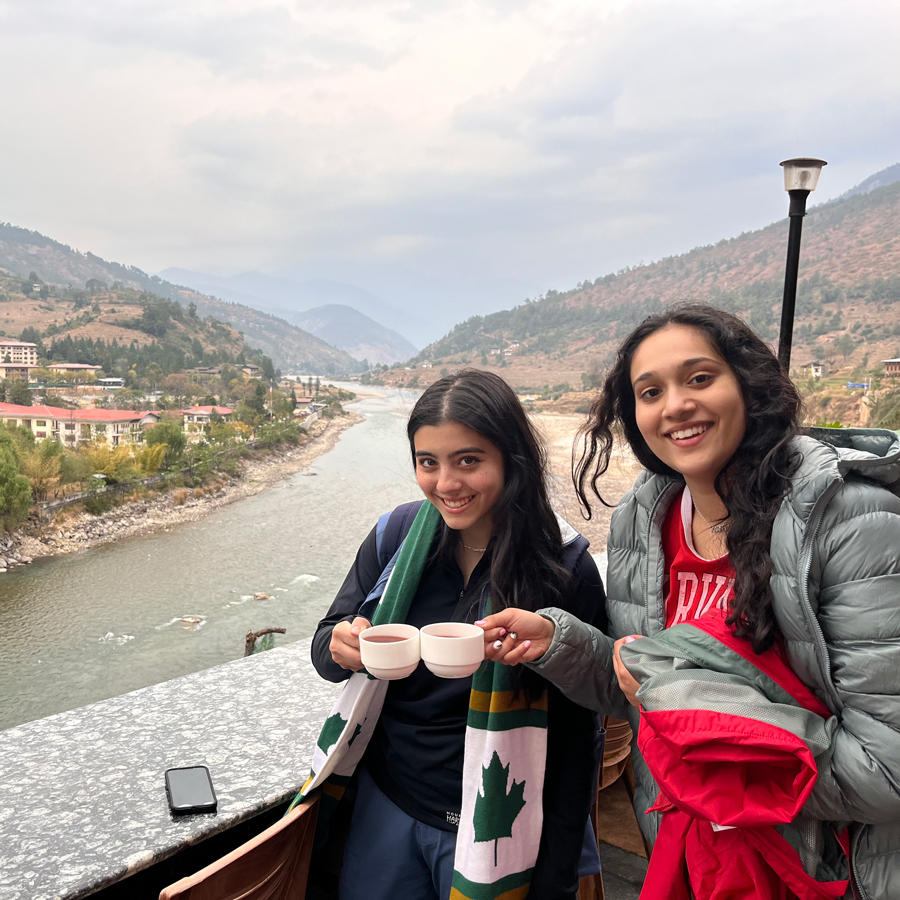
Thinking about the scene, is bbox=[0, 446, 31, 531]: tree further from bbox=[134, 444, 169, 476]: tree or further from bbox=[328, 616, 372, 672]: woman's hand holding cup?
bbox=[328, 616, 372, 672]: woman's hand holding cup

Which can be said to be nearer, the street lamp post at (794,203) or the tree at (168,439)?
the street lamp post at (794,203)

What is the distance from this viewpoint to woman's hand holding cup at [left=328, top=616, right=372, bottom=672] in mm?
1009

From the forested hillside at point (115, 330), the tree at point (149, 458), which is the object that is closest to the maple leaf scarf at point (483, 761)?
the tree at point (149, 458)

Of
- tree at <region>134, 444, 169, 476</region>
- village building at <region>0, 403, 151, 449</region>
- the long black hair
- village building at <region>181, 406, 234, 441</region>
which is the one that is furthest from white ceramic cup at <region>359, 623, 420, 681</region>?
village building at <region>181, 406, 234, 441</region>

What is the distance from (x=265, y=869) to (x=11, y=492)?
73.7 feet

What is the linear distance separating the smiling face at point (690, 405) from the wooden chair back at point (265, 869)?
81 cm

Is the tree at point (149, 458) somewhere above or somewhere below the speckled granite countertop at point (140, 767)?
below

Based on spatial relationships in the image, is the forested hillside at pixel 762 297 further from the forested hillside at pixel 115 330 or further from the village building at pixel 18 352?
the village building at pixel 18 352

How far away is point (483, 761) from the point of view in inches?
40.8

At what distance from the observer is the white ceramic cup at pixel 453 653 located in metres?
0.88

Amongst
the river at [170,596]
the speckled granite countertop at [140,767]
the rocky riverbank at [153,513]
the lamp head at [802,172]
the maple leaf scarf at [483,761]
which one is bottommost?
the river at [170,596]

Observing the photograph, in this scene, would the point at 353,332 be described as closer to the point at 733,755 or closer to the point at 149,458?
the point at 149,458

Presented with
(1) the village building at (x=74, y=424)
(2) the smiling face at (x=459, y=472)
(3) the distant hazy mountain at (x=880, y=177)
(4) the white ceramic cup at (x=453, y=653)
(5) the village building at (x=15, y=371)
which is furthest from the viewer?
(3) the distant hazy mountain at (x=880, y=177)

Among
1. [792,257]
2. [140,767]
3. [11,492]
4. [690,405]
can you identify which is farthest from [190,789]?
[11,492]
